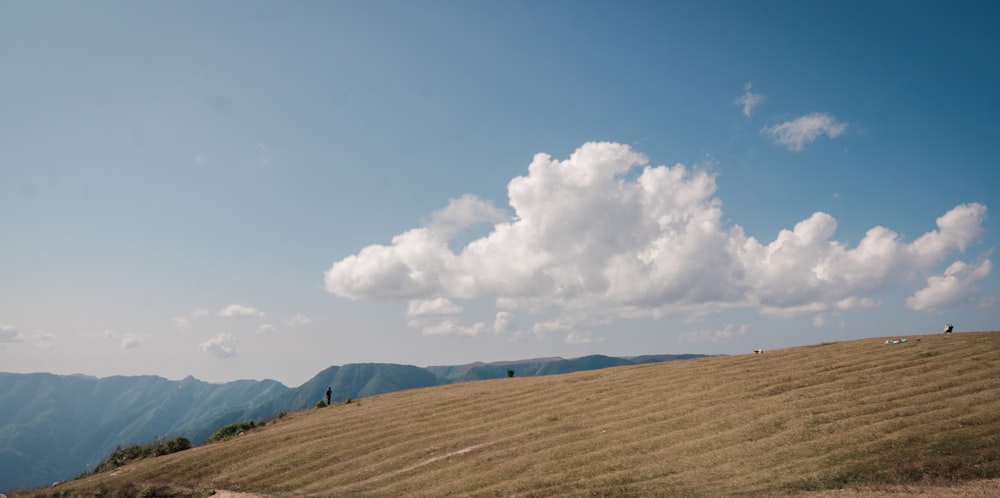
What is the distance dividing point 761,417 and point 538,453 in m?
13.2

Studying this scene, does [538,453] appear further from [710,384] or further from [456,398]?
[456,398]

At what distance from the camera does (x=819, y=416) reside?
27.1 meters

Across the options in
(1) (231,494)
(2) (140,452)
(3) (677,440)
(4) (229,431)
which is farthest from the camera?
(4) (229,431)

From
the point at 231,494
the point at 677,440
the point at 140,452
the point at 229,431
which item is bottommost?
the point at 231,494

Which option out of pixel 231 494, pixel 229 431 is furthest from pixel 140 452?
pixel 231 494

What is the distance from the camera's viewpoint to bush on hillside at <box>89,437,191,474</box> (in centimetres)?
4116

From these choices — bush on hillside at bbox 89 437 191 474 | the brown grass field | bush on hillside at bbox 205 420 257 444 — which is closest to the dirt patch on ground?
the brown grass field

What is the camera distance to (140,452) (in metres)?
42.4

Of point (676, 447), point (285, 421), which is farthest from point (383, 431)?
point (676, 447)

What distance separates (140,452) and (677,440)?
44277 mm

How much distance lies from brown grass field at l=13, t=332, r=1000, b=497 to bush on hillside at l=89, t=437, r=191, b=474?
11.4 ft

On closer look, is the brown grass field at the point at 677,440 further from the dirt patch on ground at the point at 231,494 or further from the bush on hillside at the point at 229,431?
the bush on hillside at the point at 229,431

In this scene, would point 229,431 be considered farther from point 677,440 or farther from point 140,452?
point 677,440

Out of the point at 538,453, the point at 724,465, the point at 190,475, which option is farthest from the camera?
the point at 190,475
